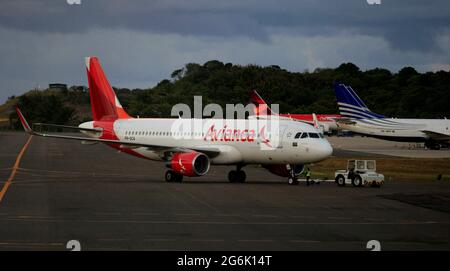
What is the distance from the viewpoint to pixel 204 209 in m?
37.2

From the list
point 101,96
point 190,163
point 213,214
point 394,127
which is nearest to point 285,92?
point 394,127

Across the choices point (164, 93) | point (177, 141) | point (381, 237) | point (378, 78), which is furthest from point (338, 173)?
point (378, 78)

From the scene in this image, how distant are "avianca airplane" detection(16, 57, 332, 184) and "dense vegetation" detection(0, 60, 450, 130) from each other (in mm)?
99014

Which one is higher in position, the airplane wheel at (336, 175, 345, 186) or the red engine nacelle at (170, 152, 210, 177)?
the red engine nacelle at (170, 152, 210, 177)

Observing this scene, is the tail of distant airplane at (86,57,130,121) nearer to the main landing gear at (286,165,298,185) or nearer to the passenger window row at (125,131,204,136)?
the passenger window row at (125,131,204,136)

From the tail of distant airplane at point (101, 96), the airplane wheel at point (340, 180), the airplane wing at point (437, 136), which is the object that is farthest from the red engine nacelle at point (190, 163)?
the airplane wing at point (437, 136)

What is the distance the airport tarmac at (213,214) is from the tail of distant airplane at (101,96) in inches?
242

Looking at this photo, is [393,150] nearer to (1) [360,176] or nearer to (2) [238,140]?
(1) [360,176]

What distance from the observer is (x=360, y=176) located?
51.8 metres

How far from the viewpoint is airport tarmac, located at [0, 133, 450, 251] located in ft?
89.6

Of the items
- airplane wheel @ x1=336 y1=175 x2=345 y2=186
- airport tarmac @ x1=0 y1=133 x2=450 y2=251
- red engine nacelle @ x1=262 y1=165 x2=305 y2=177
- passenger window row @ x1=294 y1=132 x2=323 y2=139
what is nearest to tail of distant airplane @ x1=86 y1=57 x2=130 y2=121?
airport tarmac @ x1=0 y1=133 x2=450 y2=251

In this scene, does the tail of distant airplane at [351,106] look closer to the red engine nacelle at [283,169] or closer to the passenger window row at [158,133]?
the passenger window row at [158,133]
